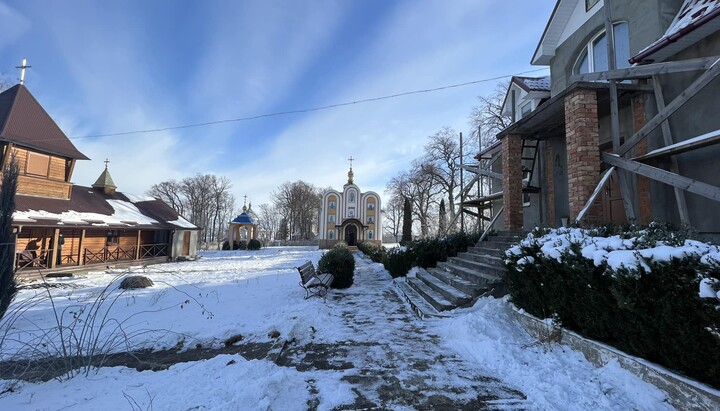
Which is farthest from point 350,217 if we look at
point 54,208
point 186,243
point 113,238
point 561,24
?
point 561,24

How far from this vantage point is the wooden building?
548 inches

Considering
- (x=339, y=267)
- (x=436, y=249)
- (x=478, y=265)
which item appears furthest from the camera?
(x=436, y=249)

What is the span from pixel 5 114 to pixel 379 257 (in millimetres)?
19406

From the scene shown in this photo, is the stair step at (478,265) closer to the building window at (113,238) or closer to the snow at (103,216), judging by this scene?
the snow at (103,216)

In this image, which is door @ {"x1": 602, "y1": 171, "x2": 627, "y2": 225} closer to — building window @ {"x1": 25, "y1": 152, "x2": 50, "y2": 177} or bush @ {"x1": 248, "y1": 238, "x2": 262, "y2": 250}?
building window @ {"x1": 25, "y1": 152, "x2": 50, "y2": 177}

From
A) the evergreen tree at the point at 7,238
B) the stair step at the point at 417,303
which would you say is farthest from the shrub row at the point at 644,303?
the evergreen tree at the point at 7,238

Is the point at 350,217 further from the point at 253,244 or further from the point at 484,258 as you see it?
the point at 484,258

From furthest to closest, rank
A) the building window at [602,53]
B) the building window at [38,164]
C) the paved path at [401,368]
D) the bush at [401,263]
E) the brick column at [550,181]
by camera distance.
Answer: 1. the building window at [38,164]
2. the bush at [401,263]
3. the brick column at [550,181]
4. the building window at [602,53]
5. the paved path at [401,368]

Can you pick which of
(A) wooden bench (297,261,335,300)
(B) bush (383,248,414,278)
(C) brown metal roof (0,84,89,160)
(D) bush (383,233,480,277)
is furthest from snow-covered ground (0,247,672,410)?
(C) brown metal roof (0,84,89,160)

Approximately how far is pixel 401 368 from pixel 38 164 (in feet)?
65.0

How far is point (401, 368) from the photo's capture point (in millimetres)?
3938

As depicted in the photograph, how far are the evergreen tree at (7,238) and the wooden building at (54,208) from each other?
9.55 m

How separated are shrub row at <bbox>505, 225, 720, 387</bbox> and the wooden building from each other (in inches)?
659

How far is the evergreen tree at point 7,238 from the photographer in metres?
4.83
